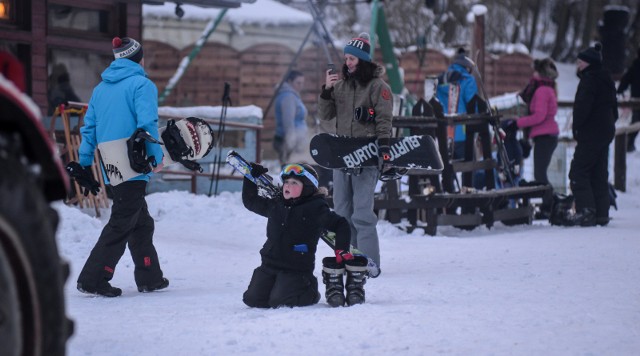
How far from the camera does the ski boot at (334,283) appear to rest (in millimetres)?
6777

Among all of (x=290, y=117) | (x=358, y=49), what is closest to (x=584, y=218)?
(x=358, y=49)

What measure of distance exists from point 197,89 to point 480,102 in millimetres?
13179

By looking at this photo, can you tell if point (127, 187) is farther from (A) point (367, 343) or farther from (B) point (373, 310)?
(A) point (367, 343)


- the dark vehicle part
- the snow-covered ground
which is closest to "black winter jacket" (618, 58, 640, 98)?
the snow-covered ground

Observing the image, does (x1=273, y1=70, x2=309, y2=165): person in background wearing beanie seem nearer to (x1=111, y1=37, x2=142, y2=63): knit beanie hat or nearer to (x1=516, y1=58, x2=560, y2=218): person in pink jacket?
(x1=516, y1=58, x2=560, y2=218): person in pink jacket

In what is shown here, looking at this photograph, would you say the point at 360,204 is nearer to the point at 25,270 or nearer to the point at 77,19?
the point at 25,270

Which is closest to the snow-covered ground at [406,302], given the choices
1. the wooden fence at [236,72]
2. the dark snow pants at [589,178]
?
the dark snow pants at [589,178]

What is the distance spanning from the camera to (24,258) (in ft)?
9.51

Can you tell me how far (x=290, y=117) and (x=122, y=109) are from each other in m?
9.42

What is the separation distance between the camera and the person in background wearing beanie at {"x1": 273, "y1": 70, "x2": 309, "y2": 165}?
16734mm

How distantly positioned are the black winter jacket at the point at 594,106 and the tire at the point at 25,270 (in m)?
10.1

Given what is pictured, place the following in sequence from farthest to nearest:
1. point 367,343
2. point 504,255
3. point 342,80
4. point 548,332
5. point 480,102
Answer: point 480,102 < point 504,255 < point 342,80 < point 548,332 < point 367,343

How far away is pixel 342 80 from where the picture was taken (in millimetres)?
8508

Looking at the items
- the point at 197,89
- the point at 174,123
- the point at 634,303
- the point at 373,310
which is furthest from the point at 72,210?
the point at 197,89
